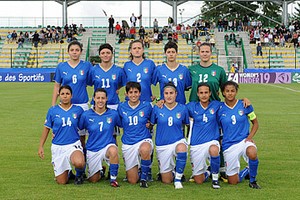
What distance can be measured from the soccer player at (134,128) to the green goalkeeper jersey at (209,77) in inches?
28.7

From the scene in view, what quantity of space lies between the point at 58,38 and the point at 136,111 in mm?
40648

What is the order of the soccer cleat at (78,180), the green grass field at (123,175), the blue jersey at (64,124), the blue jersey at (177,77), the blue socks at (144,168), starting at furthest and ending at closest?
the blue jersey at (177,77) → the blue jersey at (64,124) → the soccer cleat at (78,180) → the blue socks at (144,168) → the green grass field at (123,175)

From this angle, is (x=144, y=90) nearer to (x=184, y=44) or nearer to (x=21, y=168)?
(x=21, y=168)

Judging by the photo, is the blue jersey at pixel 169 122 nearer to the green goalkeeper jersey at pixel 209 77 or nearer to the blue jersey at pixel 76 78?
the green goalkeeper jersey at pixel 209 77

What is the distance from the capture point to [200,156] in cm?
786

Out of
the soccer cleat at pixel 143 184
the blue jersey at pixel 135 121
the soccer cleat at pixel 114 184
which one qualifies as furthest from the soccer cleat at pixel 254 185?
the soccer cleat at pixel 114 184

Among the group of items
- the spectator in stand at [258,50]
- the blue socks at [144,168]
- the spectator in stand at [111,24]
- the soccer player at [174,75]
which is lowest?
the blue socks at [144,168]

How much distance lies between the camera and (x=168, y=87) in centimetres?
783

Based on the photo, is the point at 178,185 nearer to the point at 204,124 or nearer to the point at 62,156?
the point at 204,124

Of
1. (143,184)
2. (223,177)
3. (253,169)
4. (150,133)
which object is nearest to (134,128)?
(150,133)

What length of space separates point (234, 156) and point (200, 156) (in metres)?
0.43

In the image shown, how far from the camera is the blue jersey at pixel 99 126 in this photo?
7.92 meters

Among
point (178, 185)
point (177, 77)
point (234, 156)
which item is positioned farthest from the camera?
point (177, 77)

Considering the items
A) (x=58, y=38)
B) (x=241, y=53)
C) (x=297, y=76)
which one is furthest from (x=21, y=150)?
(x=58, y=38)
